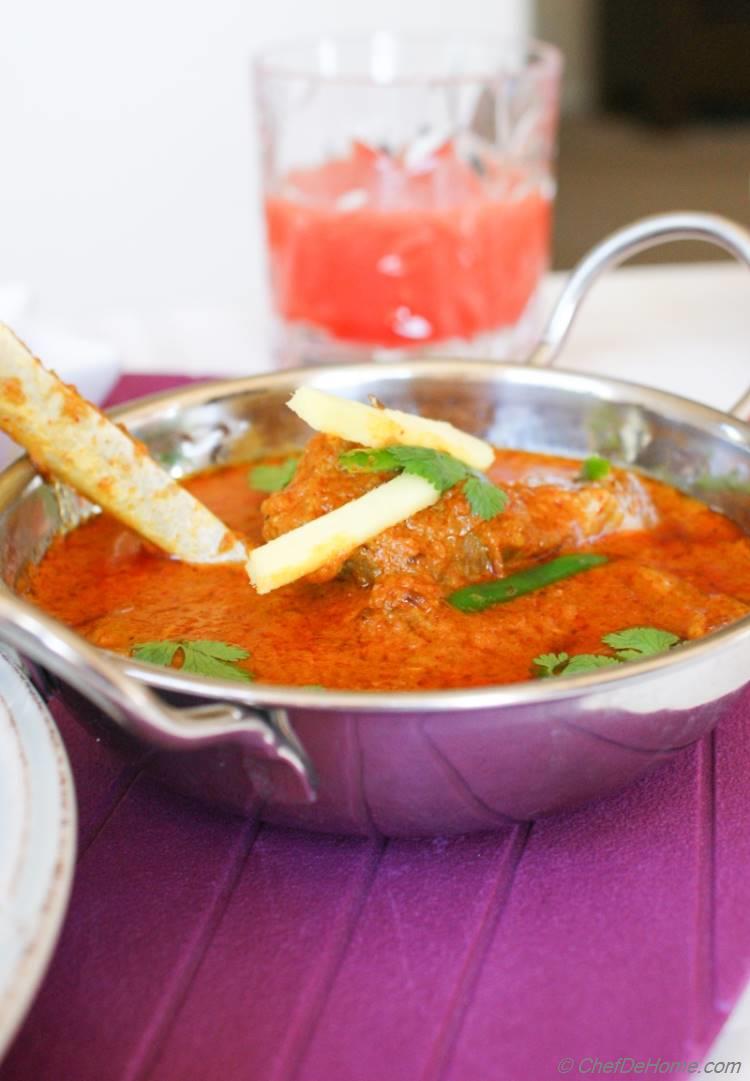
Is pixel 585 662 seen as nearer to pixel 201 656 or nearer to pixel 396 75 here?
pixel 201 656

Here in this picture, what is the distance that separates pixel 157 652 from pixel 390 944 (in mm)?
369

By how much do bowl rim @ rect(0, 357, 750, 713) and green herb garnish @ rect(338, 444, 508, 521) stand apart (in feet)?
1.02

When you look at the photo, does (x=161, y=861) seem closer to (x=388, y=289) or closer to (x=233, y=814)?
(x=233, y=814)

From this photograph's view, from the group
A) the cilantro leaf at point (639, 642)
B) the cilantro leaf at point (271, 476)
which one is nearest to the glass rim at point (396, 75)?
the cilantro leaf at point (271, 476)

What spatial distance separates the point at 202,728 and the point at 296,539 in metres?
0.37

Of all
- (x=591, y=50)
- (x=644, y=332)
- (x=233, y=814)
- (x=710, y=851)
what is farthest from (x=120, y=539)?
(x=591, y=50)

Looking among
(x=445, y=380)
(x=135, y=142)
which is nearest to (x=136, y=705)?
(x=445, y=380)

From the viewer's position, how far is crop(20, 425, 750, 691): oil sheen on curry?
4.27 feet

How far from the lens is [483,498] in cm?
145

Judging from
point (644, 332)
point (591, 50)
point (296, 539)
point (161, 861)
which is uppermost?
point (296, 539)

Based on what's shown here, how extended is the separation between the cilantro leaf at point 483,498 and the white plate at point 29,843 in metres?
0.54

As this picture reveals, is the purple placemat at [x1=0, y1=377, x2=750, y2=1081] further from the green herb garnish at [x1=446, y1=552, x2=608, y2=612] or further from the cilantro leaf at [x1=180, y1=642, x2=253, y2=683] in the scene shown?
the green herb garnish at [x1=446, y1=552, x2=608, y2=612]

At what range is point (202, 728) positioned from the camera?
3.29 feet

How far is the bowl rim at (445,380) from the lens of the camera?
101cm
